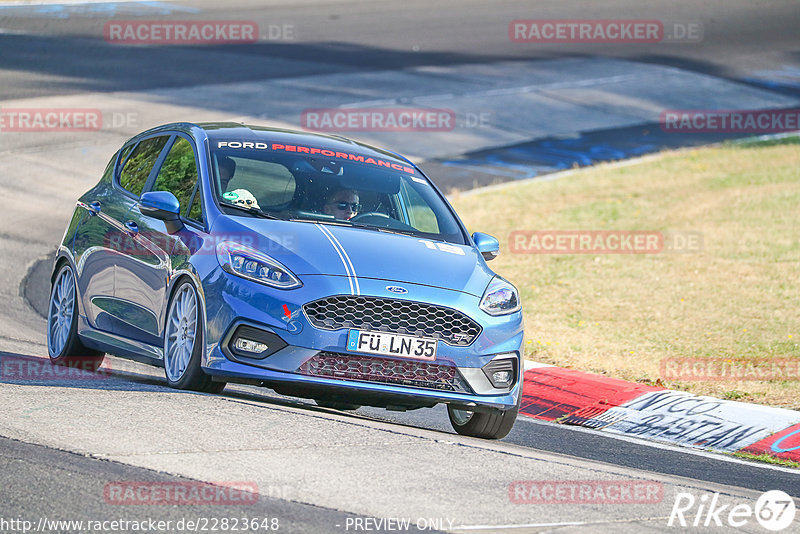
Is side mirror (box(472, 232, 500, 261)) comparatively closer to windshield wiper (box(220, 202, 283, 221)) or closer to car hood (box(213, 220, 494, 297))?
car hood (box(213, 220, 494, 297))

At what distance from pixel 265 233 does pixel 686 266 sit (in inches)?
362

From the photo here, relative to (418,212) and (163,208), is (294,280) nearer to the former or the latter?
(163,208)

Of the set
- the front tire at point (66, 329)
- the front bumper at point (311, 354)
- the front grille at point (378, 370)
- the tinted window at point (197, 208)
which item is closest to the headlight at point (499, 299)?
the front bumper at point (311, 354)

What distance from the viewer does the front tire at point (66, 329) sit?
9.50 metres

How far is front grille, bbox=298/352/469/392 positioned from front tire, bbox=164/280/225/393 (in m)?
0.74

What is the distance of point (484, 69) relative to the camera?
2983cm

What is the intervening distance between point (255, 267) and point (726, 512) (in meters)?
3.05

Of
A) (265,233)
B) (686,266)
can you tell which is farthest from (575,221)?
(265,233)

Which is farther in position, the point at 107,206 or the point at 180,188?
the point at 107,206

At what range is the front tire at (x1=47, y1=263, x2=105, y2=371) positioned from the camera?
9500mm

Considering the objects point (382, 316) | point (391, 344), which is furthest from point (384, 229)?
point (391, 344)

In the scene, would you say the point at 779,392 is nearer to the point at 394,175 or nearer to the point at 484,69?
the point at 394,175

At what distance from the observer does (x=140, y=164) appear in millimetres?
9547

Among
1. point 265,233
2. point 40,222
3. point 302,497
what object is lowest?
point 40,222
